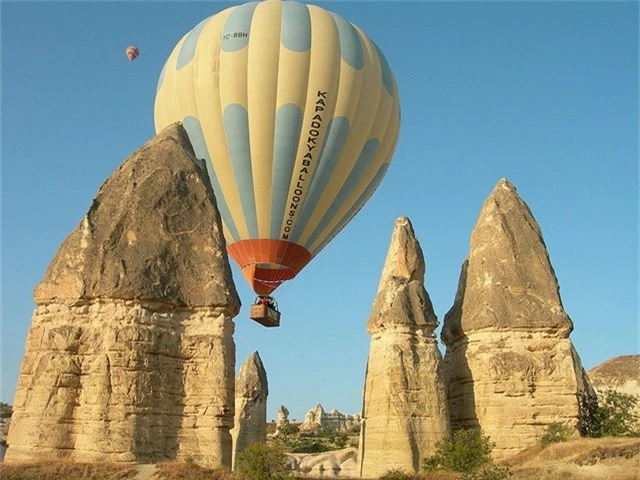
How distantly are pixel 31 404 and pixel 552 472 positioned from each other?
11.4 meters

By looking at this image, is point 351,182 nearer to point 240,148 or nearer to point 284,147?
point 284,147

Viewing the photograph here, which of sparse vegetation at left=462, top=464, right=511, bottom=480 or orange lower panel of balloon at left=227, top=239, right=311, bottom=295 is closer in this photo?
sparse vegetation at left=462, top=464, right=511, bottom=480

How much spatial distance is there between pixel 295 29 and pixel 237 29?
222 centimetres

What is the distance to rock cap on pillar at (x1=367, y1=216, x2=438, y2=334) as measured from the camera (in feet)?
75.8

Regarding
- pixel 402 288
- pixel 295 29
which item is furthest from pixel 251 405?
pixel 295 29

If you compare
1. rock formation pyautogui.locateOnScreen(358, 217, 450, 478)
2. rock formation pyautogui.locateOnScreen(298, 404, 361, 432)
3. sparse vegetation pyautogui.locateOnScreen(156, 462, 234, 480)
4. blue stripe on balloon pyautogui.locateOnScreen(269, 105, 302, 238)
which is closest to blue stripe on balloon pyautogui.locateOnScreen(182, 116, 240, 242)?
blue stripe on balloon pyautogui.locateOnScreen(269, 105, 302, 238)

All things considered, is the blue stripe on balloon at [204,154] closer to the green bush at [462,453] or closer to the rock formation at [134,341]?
the rock formation at [134,341]

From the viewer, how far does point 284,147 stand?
30297mm

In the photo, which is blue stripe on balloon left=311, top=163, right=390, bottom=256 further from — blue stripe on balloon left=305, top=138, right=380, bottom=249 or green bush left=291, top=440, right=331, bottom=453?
green bush left=291, top=440, right=331, bottom=453

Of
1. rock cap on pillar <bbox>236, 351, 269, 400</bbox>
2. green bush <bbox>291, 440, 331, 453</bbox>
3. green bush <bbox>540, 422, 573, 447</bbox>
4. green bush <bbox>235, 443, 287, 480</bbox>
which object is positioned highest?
rock cap on pillar <bbox>236, 351, 269, 400</bbox>

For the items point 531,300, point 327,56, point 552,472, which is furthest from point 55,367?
point 327,56

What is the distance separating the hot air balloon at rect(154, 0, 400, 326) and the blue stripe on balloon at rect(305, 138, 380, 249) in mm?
49

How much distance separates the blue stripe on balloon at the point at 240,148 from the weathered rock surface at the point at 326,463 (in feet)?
44.7

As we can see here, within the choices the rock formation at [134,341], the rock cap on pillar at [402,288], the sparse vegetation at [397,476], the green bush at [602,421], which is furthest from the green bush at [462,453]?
the rock formation at [134,341]
